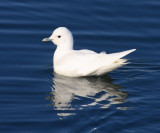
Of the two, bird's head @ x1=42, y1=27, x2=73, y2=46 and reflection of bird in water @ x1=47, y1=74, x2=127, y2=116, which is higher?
bird's head @ x1=42, y1=27, x2=73, y2=46

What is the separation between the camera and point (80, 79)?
13.0 meters

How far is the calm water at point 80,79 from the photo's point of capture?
1047 cm

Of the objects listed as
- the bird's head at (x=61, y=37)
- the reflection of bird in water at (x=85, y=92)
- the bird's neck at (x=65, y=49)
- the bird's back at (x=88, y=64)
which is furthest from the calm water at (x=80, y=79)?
the bird's head at (x=61, y=37)

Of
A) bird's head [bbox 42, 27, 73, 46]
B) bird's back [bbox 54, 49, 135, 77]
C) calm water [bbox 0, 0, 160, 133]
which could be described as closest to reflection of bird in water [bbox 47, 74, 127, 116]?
calm water [bbox 0, 0, 160, 133]

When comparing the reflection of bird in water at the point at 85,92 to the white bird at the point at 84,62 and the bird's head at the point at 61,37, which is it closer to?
the white bird at the point at 84,62

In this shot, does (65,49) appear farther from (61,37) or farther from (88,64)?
(88,64)

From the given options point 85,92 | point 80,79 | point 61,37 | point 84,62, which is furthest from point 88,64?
point 61,37

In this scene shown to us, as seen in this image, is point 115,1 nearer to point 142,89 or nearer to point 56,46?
point 56,46

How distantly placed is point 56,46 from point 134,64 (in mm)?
2494

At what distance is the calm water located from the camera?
1047 cm

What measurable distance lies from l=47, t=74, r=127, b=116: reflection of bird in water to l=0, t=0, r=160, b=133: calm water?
2 cm

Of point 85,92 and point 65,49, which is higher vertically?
point 65,49

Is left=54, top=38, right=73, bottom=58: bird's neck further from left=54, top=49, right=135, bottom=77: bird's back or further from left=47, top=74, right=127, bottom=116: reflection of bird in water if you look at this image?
left=47, top=74, right=127, bottom=116: reflection of bird in water

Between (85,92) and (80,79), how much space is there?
1021 mm
